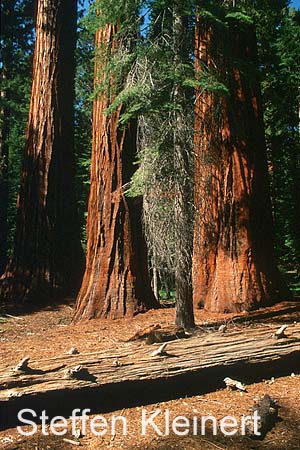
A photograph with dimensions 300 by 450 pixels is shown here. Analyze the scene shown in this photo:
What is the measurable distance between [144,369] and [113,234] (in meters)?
3.56

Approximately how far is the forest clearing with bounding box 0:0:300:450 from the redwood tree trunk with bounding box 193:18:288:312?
0.08 feet

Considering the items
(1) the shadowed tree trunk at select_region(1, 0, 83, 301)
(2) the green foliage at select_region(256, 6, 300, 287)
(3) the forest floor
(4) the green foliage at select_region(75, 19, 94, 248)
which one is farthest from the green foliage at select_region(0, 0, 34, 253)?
(3) the forest floor

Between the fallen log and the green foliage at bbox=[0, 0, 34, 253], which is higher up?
the green foliage at bbox=[0, 0, 34, 253]

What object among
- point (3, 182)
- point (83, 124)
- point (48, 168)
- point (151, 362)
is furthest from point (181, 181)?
point (3, 182)

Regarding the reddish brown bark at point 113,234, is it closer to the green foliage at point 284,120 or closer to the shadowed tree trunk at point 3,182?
the green foliage at point 284,120

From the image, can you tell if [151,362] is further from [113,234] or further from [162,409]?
[113,234]

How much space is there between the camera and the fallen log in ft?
15.1

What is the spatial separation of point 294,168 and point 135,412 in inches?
458

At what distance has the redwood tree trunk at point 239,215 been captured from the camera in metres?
8.25

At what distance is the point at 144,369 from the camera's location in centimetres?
498

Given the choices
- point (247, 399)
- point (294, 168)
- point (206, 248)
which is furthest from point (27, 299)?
point (294, 168)

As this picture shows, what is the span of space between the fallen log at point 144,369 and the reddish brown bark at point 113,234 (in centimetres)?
276

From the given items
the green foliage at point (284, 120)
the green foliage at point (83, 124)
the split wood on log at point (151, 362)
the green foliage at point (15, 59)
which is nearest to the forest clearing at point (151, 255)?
the split wood on log at point (151, 362)

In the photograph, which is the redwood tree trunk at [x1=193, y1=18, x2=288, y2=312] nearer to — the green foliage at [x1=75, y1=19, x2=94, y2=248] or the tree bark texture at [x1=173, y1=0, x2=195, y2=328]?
the tree bark texture at [x1=173, y1=0, x2=195, y2=328]
